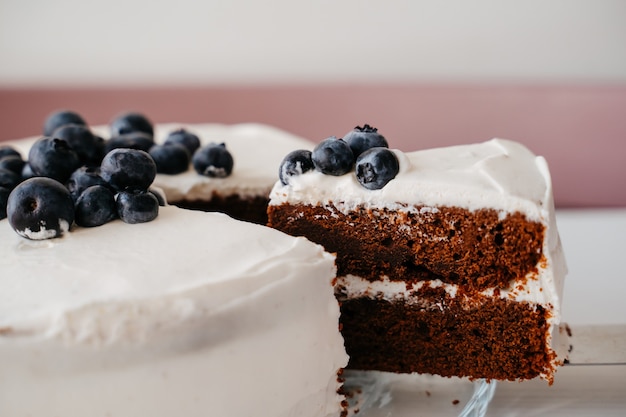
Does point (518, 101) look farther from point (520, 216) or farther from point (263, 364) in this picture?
point (263, 364)

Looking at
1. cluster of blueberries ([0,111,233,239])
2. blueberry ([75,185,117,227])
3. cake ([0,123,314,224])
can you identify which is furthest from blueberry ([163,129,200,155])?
blueberry ([75,185,117,227])

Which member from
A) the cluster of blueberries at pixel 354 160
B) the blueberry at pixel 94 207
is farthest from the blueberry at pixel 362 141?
the blueberry at pixel 94 207

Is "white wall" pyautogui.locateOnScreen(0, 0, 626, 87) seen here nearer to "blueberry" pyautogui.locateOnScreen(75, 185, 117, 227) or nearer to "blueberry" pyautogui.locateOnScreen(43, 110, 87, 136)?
"blueberry" pyautogui.locateOnScreen(43, 110, 87, 136)

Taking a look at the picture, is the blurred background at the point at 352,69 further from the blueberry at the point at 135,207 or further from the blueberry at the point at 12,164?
the blueberry at the point at 135,207

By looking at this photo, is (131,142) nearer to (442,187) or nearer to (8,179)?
(8,179)

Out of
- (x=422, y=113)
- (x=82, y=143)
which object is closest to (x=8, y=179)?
(x=82, y=143)

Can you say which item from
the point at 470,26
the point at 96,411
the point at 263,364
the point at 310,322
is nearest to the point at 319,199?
the point at 310,322
